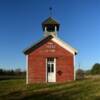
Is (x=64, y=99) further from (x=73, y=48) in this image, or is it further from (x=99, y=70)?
(x=99, y=70)

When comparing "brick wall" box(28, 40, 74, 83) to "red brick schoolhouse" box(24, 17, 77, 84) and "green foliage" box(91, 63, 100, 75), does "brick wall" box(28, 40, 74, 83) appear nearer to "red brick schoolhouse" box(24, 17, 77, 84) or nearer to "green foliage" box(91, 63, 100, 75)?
"red brick schoolhouse" box(24, 17, 77, 84)

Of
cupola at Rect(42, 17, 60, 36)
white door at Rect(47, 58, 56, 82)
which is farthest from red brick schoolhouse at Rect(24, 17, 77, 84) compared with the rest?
cupola at Rect(42, 17, 60, 36)

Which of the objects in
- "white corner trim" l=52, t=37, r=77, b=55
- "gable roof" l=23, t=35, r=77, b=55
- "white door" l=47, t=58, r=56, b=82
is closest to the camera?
"white door" l=47, t=58, r=56, b=82

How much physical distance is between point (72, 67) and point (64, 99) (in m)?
13.0

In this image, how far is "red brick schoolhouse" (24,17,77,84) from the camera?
2998 cm

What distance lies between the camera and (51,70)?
30375 millimetres

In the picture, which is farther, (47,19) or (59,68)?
(47,19)

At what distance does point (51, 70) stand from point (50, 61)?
0.94 m

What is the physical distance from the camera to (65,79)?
98.9 feet

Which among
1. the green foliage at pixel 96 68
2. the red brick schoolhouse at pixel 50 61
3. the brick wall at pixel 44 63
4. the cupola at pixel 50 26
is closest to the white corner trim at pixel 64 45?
the red brick schoolhouse at pixel 50 61

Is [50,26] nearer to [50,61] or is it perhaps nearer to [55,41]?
[55,41]

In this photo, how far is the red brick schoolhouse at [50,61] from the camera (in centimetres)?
2998

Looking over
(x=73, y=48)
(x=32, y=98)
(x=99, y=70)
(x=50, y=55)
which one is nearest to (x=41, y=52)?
(x=50, y=55)

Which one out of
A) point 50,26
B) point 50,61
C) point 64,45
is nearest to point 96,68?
point 50,26
